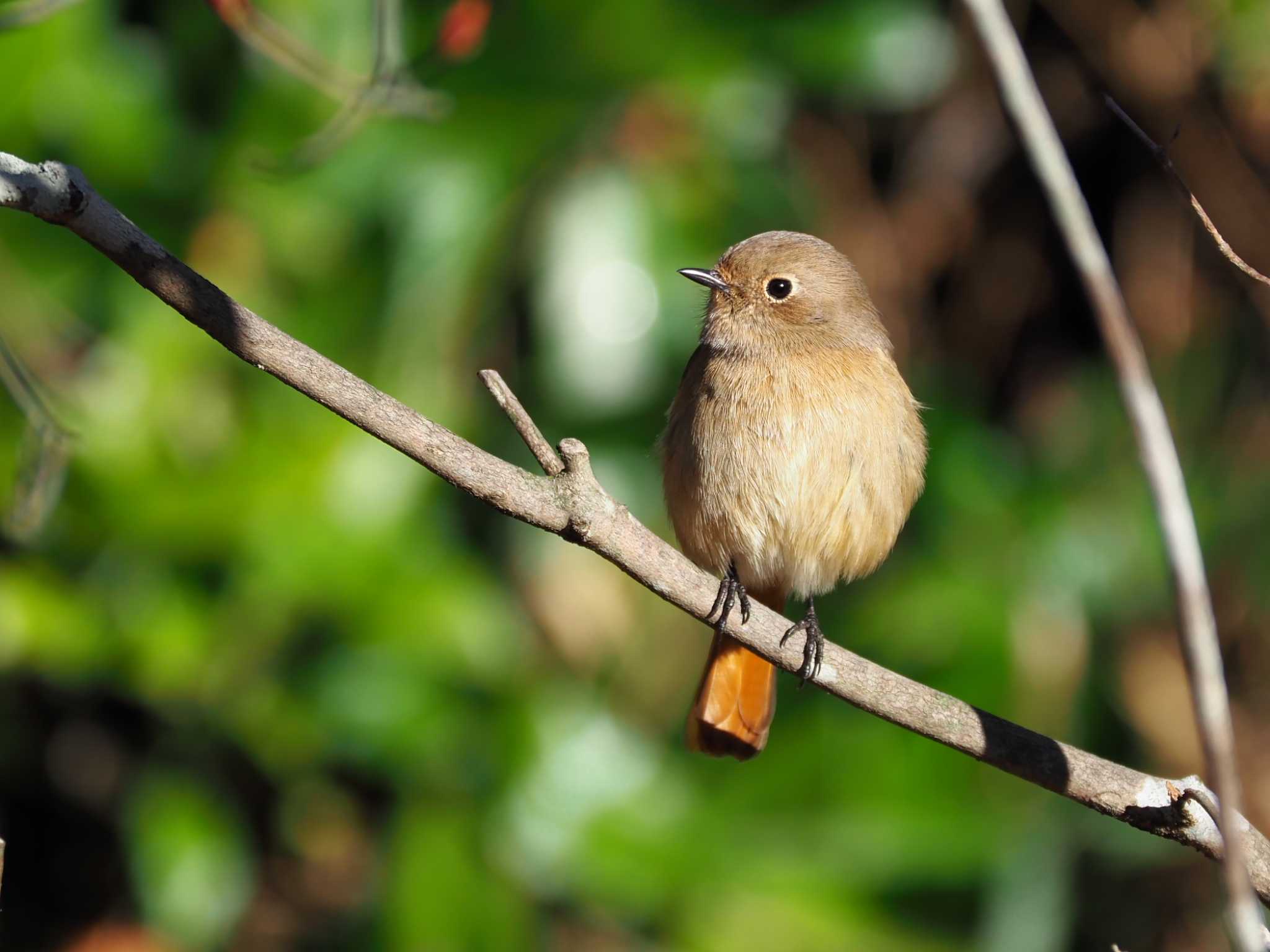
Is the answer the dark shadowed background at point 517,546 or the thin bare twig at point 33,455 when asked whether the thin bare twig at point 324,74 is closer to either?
the dark shadowed background at point 517,546

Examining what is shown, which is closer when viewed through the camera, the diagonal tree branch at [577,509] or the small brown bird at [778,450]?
the diagonal tree branch at [577,509]

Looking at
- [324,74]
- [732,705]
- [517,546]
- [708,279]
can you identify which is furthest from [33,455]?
[732,705]

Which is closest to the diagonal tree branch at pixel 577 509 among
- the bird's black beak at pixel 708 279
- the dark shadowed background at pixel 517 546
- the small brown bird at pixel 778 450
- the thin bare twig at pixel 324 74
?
the thin bare twig at pixel 324 74

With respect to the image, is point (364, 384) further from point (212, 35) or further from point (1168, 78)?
point (1168, 78)

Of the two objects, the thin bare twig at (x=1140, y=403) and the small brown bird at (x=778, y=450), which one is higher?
the small brown bird at (x=778, y=450)

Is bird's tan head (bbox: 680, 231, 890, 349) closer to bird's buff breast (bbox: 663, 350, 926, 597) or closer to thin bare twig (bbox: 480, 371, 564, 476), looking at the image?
bird's buff breast (bbox: 663, 350, 926, 597)

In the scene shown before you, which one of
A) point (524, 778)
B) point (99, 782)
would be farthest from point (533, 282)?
point (99, 782)
